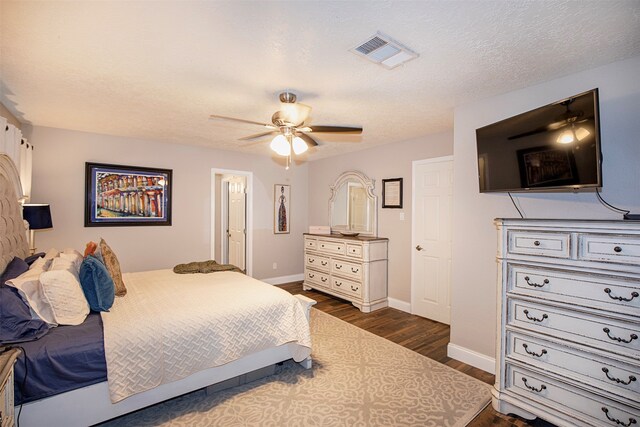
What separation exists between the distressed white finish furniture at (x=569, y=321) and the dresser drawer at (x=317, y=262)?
3075 millimetres

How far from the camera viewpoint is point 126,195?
4.38 metres

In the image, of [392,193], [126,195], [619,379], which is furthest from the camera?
[392,193]

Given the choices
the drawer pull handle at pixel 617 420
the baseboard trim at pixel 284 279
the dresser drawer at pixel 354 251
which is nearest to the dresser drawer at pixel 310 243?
the dresser drawer at pixel 354 251

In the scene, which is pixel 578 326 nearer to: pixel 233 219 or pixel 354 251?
pixel 354 251

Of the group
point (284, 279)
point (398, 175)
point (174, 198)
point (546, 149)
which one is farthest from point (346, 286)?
point (546, 149)

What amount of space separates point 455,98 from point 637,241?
1.70 m

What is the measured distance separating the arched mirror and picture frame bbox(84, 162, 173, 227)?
2.71m

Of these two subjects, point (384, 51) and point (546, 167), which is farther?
point (546, 167)

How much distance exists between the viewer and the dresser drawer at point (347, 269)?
4.50m

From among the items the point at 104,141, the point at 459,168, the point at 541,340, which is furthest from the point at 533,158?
the point at 104,141

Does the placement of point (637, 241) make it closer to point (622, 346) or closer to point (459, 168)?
point (622, 346)

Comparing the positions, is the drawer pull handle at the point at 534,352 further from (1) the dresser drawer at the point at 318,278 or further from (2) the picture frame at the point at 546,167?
(1) the dresser drawer at the point at 318,278

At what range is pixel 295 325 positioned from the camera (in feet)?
8.66

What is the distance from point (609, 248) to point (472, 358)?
1.62 metres
